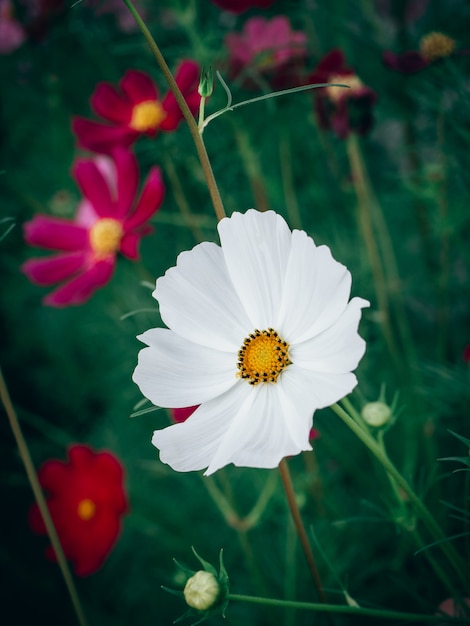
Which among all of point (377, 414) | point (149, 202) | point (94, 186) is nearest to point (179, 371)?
point (377, 414)

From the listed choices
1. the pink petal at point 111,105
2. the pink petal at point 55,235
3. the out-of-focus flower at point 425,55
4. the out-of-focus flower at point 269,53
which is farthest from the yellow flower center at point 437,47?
the pink petal at point 55,235

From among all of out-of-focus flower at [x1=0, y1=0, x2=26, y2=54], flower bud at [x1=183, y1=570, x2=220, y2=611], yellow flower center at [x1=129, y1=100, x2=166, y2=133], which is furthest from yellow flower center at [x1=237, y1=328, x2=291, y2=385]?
out-of-focus flower at [x1=0, y1=0, x2=26, y2=54]

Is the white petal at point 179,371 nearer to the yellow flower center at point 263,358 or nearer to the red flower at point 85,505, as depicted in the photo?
the yellow flower center at point 263,358

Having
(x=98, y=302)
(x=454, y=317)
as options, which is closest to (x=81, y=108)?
(x=98, y=302)

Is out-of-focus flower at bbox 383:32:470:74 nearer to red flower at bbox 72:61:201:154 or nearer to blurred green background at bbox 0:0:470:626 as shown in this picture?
blurred green background at bbox 0:0:470:626

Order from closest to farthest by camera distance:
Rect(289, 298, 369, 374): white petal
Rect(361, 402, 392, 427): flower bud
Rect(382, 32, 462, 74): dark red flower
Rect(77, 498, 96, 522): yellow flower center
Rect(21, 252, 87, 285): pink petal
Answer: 1. Rect(289, 298, 369, 374): white petal
2. Rect(361, 402, 392, 427): flower bud
3. Rect(382, 32, 462, 74): dark red flower
4. Rect(21, 252, 87, 285): pink petal
5. Rect(77, 498, 96, 522): yellow flower center

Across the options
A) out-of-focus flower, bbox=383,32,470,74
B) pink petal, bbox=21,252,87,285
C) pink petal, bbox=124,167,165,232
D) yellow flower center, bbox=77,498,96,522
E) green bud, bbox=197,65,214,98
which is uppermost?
out-of-focus flower, bbox=383,32,470,74

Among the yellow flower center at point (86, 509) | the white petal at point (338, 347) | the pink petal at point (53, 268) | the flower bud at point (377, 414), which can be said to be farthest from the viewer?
the yellow flower center at point (86, 509)
